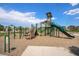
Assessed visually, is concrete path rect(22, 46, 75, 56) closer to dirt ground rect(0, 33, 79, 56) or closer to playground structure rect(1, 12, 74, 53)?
dirt ground rect(0, 33, 79, 56)

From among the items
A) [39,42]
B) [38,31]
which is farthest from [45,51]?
[38,31]

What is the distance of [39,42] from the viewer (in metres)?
4.20

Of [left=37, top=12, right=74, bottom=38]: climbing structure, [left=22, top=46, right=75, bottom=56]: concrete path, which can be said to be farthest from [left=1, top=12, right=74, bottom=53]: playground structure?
[left=22, top=46, right=75, bottom=56]: concrete path

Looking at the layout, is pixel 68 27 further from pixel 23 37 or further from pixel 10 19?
pixel 10 19

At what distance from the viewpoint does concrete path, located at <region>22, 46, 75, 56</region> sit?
4.11m

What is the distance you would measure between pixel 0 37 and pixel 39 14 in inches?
40.8

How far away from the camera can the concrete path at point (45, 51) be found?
4109mm

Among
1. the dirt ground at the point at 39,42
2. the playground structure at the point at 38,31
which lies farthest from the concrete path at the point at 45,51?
the playground structure at the point at 38,31

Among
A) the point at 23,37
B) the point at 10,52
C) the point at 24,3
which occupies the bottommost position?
the point at 10,52

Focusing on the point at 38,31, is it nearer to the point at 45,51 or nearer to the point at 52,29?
the point at 52,29

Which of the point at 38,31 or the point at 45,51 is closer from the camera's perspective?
the point at 45,51

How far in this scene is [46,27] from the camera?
168 inches

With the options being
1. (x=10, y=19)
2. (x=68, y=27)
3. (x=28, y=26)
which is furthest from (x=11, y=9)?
(x=68, y=27)

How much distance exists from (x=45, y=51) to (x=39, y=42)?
0.83 feet
